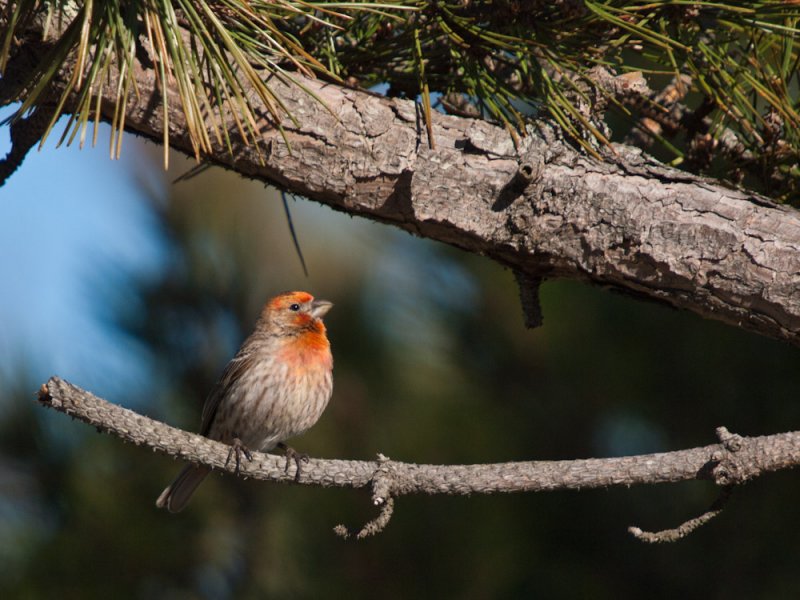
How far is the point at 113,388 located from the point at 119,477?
1.59 feet

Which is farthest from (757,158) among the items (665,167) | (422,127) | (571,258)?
(422,127)

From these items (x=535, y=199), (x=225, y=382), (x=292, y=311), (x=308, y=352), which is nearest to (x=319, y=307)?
(x=292, y=311)

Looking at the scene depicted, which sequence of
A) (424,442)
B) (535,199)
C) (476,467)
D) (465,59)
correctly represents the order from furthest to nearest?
(424,442), (465,59), (535,199), (476,467)

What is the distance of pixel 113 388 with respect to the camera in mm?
4980

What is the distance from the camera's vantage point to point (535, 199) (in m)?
2.85

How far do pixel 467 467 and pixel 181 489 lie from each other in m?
2.47

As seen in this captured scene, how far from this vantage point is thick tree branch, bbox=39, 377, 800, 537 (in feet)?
8.25

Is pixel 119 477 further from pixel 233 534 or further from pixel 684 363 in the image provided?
pixel 684 363

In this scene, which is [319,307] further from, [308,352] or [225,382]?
[225,382]

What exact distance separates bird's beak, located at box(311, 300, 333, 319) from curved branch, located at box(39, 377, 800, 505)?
7.36 ft

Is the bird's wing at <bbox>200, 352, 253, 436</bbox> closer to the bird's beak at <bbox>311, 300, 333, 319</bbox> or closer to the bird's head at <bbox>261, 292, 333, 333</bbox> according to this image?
the bird's head at <bbox>261, 292, 333, 333</bbox>

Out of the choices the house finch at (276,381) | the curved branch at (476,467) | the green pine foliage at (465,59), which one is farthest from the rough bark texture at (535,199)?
the house finch at (276,381)

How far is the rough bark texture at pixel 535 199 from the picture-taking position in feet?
8.82

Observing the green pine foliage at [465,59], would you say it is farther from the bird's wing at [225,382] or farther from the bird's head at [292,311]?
the bird's wing at [225,382]
